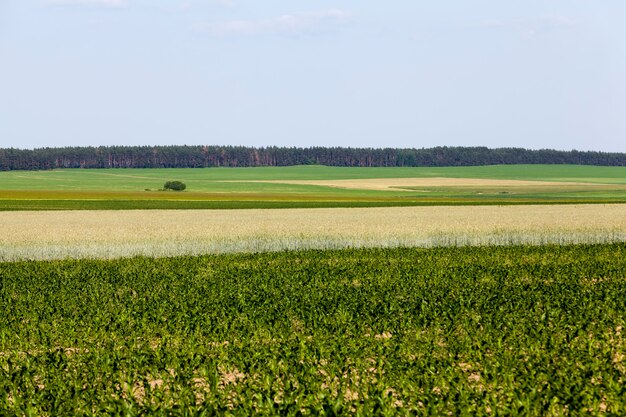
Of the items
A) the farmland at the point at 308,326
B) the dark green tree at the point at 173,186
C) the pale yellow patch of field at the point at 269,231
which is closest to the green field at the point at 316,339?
the farmland at the point at 308,326

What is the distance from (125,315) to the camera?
18.3 m

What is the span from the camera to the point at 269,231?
140ft

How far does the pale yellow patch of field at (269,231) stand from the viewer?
124 feet

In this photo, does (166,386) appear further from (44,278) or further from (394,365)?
(44,278)

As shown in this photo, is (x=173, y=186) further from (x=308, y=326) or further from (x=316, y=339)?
(x=316, y=339)

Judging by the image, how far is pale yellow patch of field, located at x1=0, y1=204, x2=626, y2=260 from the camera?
3781 centimetres

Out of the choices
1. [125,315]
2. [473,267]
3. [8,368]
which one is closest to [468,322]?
[125,315]

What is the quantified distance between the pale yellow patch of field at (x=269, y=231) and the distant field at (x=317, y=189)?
19.6 meters

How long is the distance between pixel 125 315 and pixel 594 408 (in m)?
10.6

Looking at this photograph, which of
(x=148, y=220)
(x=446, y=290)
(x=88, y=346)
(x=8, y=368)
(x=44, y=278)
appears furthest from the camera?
(x=148, y=220)

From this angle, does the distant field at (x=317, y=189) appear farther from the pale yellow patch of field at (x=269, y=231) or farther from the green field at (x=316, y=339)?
the green field at (x=316, y=339)

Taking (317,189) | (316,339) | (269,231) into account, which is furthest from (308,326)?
(317,189)

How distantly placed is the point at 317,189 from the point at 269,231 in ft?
255

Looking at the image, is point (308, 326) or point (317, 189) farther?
point (317, 189)
